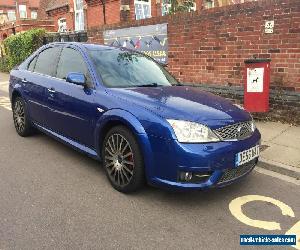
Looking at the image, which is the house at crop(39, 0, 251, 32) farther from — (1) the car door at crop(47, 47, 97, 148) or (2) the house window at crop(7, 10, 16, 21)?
(2) the house window at crop(7, 10, 16, 21)

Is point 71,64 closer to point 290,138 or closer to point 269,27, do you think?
point 290,138

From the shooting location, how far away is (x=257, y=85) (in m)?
6.86

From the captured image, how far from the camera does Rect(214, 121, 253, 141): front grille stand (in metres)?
3.66

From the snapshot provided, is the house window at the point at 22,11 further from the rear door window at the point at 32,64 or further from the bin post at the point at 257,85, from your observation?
the bin post at the point at 257,85

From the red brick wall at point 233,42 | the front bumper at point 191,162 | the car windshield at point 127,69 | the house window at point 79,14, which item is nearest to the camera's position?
the front bumper at point 191,162

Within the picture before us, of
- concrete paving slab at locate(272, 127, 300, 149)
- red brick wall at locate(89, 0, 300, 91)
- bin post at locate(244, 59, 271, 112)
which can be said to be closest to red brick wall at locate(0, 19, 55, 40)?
red brick wall at locate(89, 0, 300, 91)

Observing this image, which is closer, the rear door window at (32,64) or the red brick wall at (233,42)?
the rear door window at (32,64)

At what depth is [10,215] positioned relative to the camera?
11.7 feet

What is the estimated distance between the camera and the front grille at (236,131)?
3.66m

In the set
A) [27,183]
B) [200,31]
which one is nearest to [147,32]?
[200,31]

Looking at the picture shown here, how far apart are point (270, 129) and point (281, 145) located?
3.22ft

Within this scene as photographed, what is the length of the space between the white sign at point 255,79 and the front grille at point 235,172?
3.12 metres

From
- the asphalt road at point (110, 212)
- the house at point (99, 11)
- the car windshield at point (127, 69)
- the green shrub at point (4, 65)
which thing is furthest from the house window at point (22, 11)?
the asphalt road at point (110, 212)

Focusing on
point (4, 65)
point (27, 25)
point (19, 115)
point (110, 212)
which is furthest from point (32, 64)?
point (27, 25)
